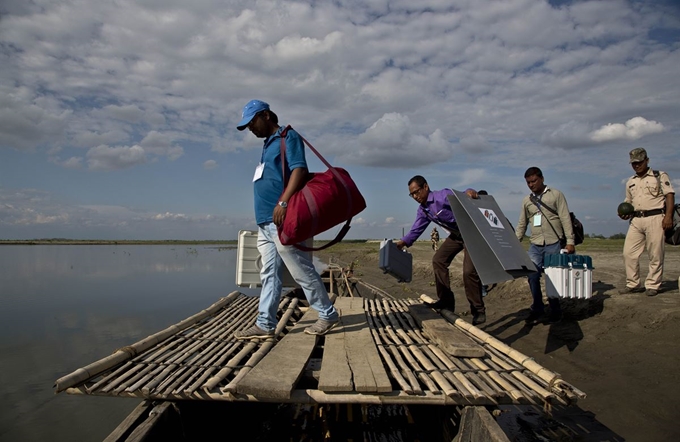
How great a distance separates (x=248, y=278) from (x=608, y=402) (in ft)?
14.1

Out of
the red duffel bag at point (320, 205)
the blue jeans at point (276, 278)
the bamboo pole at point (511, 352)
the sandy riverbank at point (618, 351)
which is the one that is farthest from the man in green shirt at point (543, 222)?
the red duffel bag at point (320, 205)

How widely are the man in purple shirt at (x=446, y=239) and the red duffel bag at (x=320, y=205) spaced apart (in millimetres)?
1791

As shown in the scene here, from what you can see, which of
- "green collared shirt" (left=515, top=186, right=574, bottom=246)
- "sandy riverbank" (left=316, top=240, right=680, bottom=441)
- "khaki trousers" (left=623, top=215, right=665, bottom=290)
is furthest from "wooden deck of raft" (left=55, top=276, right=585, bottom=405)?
"khaki trousers" (left=623, top=215, right=665, bottom=290)

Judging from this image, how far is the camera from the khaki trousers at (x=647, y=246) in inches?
215

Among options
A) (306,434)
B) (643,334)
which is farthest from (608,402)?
(306,434)

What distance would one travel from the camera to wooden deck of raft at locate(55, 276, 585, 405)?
2.44 metres

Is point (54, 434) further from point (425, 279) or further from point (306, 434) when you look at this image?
point (425, 279)

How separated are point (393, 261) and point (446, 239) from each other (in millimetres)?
814

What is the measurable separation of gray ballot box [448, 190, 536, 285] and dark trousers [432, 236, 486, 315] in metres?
0.67

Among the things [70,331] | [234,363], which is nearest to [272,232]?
[234,363]

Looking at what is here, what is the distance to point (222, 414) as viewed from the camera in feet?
11.8

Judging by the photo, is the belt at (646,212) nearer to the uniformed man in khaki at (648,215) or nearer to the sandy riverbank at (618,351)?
the uniformed man in khaki at (648,215)

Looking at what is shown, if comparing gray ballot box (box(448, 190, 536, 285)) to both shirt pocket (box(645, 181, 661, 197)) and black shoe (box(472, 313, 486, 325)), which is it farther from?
shirt pocket (box(645, 181, 661, 197))

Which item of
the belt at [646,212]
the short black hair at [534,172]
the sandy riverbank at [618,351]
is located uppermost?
the short black hair at [534,172]
